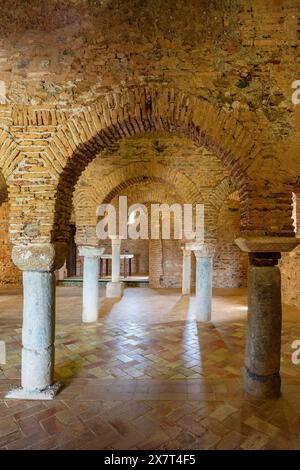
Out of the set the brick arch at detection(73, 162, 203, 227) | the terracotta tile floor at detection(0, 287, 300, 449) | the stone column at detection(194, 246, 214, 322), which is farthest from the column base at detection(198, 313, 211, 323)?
the brick arch at detection(73, 162, 203, 227)

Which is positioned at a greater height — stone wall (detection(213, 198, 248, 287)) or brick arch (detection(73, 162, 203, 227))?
brick arch (detection(73, 162, 203, 227))

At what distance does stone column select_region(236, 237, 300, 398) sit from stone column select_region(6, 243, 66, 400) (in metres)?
2.51

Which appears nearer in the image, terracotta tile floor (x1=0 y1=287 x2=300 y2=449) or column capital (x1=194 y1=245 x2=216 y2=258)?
terracotta tile floor (x1=0 y1=287 x2=300 y2=449)

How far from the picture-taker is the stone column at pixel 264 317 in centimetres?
367

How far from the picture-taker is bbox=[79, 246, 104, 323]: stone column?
24.6 feet

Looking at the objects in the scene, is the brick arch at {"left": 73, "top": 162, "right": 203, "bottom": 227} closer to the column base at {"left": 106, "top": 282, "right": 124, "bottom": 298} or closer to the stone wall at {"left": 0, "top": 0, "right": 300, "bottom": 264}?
the stone wall at {"left": 0, "top": 0, "right": 300, "bottom": 264}

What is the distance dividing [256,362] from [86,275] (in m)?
4.88

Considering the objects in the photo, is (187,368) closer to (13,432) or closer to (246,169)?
(13,432)

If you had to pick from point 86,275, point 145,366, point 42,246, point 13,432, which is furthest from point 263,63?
point 86,275

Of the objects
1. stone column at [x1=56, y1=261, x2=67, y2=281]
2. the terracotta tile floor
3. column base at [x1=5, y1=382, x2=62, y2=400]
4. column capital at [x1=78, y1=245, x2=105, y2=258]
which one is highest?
column capital at [x1=78, y1=245, x2=105, y2=258]

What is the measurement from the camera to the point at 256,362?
371cm

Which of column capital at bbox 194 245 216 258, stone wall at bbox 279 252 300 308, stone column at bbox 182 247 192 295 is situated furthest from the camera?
stone column at bbox 182 247 192 295

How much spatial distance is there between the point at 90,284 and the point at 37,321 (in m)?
3.72

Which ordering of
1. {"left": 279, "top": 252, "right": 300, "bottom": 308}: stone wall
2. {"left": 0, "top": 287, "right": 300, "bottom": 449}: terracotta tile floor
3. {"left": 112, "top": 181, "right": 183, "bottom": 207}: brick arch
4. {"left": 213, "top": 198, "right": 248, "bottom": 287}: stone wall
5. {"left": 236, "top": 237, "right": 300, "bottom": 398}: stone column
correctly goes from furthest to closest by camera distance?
1. {"left": 213, "top": 198, "right": 248, "bottom": 287}: stone wall
2. {"left": 112, "top": 181, "right": 183, "bottom": 207}: brick arch
3. {"left": 279, "top": 252, "right": 300, "bottom": 308}: stone wall
4. {"left": 236, "top": 237, "right": 300, "bottom": 398}: stone column
5. {"left": 0, "top": 287, "right": 300, "bottom": 449}: terracotta tile floor
